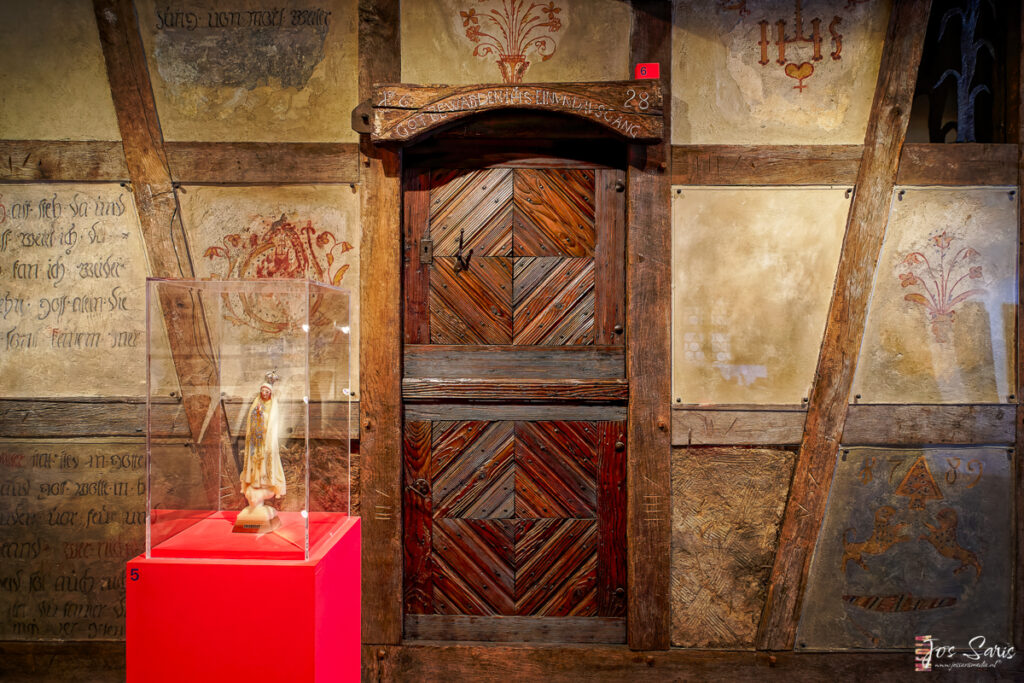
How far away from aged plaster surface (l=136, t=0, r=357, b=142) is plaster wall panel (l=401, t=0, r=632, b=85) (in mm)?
337

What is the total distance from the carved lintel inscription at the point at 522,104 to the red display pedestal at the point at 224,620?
78.0 inches

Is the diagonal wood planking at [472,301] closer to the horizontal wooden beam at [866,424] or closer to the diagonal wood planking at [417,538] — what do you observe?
the diagonal wood planking at [417,538]

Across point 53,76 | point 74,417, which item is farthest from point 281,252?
point 53,76

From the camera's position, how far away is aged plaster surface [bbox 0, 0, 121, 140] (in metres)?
2.99

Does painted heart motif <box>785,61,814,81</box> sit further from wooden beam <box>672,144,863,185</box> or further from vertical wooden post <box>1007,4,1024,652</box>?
vertical wooden post <box>1007,4,1024,652</box>

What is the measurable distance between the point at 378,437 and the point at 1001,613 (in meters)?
3.19

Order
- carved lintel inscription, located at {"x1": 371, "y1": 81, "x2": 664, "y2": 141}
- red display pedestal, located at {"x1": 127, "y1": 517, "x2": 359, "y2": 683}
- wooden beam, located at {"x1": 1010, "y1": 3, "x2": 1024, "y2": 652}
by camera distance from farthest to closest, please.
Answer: wooden beam, located at {"x1": 1010, "y1": 3, "x2": 1024, "y2": 652}
carved lintel inscription, located at {"x1": 371, "y1": 81, "x2": 664, "y2": 141}
red display pedestal, located at {"x1": 127, "y1": 517, "x2": 359, "y2": 683}

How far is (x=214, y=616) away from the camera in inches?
79.6

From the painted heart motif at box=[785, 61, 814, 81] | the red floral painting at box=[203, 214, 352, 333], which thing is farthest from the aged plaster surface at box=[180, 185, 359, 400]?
the painted heart motif at box=[785, 61, 814, 81]

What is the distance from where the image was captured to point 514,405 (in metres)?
3.03

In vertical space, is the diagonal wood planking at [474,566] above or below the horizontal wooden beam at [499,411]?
below

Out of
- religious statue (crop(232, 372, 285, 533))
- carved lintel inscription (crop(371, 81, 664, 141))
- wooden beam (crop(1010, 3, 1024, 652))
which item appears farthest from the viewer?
wooden beam (crop(1010, 3, 1024, 652))

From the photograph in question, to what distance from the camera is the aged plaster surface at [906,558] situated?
2963 mm

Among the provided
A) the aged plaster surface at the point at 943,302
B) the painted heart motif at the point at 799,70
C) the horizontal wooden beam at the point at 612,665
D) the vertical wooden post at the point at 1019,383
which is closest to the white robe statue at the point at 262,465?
the horizontal wooden beam at the point at 612,665
